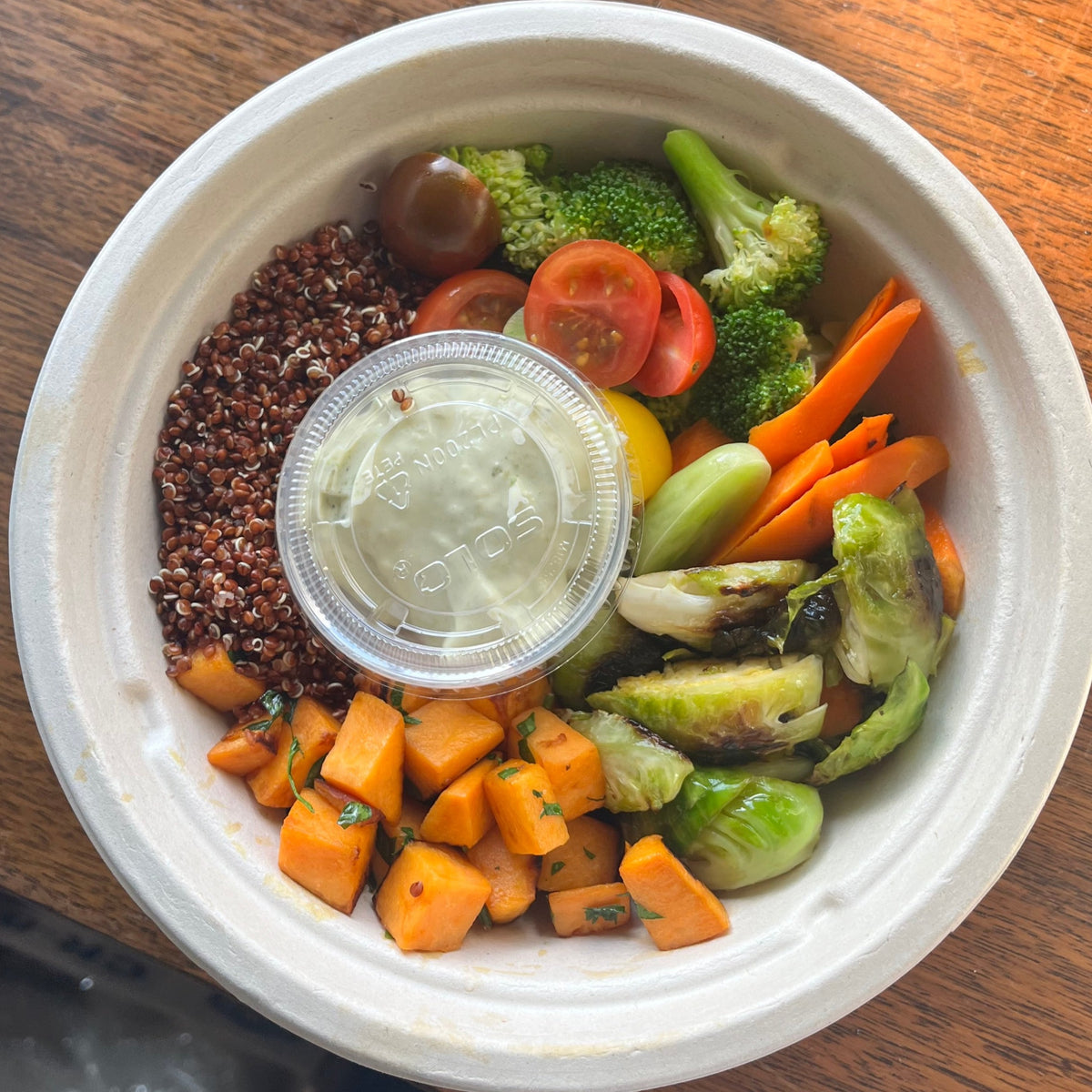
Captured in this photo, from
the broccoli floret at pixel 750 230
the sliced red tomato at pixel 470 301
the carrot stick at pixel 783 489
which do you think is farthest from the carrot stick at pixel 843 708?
the sliced red tomato at pixel 470 301

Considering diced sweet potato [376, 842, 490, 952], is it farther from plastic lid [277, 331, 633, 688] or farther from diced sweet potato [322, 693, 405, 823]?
plastic lid [277, 331, 633, 688]

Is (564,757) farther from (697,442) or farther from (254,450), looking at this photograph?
(254,450)

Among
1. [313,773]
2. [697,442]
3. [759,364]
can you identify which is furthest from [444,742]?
[759,364]

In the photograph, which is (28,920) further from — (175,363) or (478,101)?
(478,101)

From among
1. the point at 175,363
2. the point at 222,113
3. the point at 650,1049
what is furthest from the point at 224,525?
the point at 650,1049

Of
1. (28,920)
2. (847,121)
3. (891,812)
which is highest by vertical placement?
(847,121)

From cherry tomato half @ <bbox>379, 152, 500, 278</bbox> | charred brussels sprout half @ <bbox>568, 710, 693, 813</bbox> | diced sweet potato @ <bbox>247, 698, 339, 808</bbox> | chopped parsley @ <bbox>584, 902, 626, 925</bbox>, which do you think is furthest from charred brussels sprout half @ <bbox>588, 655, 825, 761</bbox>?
cherry tomato half @ <bbox>379, 152, 500, 278</bbox>

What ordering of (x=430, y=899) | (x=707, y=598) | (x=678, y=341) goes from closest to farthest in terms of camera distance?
1. (x=430, y=899)
2. (x=707, y=598)
3. (x=678, y=341)
